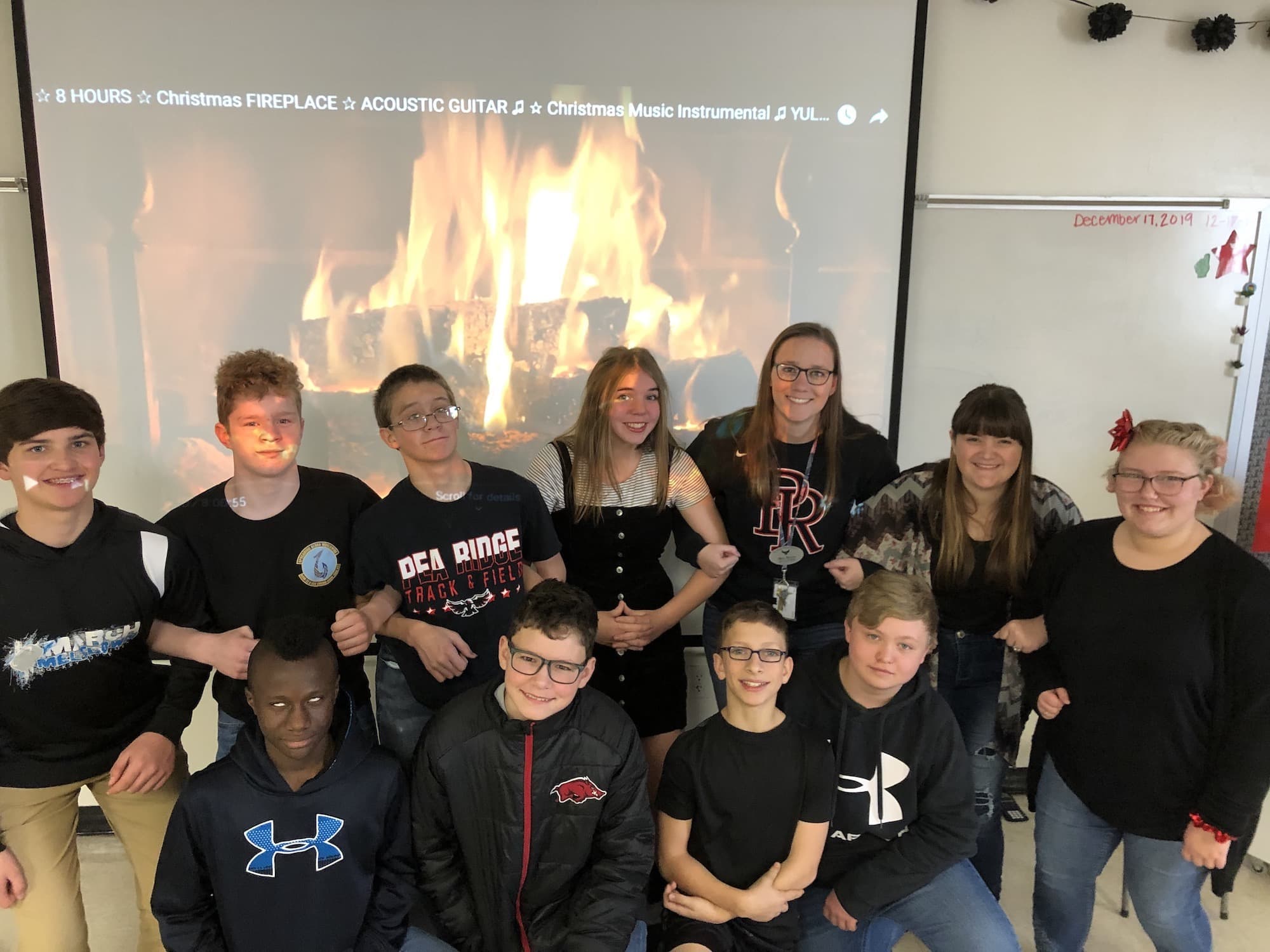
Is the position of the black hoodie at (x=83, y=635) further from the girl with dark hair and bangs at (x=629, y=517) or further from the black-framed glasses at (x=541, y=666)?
the girl with dark hair and bangs at (x=629, y=517)

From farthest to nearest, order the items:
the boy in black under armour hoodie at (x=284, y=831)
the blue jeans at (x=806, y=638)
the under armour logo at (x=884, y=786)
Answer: the blue jeans at (x=806, y=638)
the under armour logo at (x=884, y=786)
the boy in black under armour hoodie at (x=284, y=831)

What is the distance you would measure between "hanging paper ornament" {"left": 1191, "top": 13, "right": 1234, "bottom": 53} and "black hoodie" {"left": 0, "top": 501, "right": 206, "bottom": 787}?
3.28m

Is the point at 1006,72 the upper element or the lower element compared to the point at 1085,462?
upper

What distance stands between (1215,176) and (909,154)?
106cm

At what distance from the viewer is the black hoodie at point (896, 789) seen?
1.69 m

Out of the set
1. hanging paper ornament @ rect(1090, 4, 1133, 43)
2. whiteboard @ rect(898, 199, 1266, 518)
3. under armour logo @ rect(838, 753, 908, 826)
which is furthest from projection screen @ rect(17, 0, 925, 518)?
under armour logo @ rect(838, 753, 908, 826)

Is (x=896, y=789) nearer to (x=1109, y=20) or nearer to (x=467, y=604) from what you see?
(x=467, y=604)

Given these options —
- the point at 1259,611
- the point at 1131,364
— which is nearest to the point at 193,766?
the point at 1259,611

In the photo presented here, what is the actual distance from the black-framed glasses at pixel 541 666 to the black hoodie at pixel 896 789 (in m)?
0.59

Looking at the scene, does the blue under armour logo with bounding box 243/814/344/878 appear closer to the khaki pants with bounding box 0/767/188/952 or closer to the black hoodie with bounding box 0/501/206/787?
the khaki pants with bounding box 0/767/188/952

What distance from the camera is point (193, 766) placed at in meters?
2.71

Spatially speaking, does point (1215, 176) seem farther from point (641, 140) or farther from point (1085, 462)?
point (641, 140)

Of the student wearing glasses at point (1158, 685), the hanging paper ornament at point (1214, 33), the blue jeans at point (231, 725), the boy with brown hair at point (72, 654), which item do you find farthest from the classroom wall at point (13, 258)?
the hanging paper ornament at point (1214, 33)

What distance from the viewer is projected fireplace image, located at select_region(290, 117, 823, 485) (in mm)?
2346
